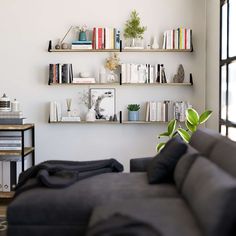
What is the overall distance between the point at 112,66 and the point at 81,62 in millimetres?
405

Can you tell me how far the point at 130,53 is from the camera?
16.7 feet

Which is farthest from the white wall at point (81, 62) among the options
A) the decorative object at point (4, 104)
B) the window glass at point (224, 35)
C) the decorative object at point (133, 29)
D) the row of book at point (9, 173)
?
the window glass at point (224, 35)

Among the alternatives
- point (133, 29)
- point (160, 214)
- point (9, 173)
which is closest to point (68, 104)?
point (9, 173)

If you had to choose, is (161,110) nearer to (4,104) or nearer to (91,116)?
(91,116)

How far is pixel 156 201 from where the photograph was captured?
263 centimetres

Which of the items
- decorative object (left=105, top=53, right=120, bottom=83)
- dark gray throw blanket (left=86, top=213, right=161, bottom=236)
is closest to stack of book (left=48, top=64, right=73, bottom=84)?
decorative object (left=105, top=53, right=120, bottom=83)

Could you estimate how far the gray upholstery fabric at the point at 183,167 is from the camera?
2.93 metres

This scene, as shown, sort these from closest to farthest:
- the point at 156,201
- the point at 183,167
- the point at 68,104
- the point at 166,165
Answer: the point at 156,201, the point at 183,167, the point at 166,165, the point at 68,104

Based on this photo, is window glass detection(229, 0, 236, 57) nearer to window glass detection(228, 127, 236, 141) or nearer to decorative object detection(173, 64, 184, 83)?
window glass detection(228, 127, 236, 141)

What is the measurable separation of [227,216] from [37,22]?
3795mm

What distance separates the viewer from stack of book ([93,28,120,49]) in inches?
195

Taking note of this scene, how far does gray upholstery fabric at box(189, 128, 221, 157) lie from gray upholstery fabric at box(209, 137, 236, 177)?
118mm

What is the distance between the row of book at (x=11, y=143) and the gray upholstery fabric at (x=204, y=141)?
2.05m

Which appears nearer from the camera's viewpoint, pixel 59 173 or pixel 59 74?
pixel 59 173
